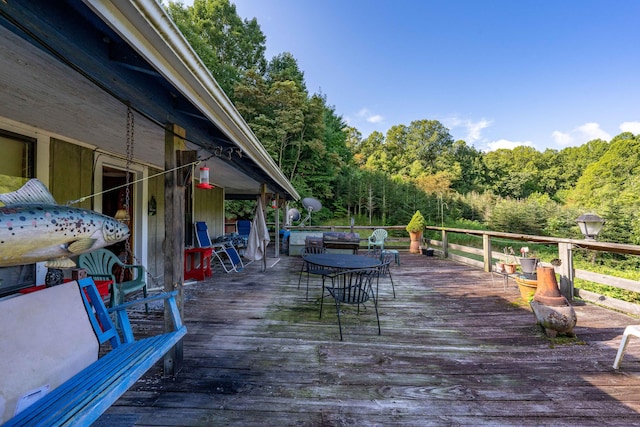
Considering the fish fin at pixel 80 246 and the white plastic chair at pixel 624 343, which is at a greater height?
the fish fin at pixel 80 246

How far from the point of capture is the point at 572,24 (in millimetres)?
9812

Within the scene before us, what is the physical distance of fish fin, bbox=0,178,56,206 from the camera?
3.24 feet

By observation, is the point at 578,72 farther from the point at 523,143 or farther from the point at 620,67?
the point at 523,143

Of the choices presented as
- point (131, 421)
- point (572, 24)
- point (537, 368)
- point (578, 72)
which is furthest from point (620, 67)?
point (131, 421)

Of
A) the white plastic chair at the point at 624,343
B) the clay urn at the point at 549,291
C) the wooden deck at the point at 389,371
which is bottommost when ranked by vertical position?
the wooden deck at the point at 389,371

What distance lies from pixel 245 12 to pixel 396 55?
9.66 m

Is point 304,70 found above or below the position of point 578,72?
above

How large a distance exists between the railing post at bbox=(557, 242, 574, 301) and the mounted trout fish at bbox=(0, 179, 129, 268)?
500cm

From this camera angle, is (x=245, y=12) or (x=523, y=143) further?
(x=523, y=143)

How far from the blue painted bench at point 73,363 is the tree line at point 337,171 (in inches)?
455

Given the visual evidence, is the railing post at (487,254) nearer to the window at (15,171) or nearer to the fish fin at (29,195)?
the fish fin at (29,195)

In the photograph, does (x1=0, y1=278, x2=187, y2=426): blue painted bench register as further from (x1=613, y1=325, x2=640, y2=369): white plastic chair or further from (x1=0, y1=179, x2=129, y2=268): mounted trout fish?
(x1=613, y1=325, x2=640, y2=369): white plastic chair

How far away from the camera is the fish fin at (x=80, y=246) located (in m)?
1.09

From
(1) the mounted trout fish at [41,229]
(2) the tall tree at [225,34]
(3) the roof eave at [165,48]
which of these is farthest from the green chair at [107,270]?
(2) the tall tree at [225,34]
